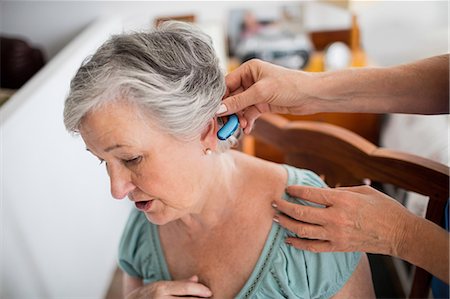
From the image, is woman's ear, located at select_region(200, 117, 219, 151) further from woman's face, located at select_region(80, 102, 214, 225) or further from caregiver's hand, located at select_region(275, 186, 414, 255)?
caregiver's hand, located at select_region(275, 186, 414, 255)

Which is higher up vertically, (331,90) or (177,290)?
(331,90)

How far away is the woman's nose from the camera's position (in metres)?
0.84

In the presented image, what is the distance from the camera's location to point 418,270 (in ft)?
3.38

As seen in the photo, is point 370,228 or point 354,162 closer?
point 370,228

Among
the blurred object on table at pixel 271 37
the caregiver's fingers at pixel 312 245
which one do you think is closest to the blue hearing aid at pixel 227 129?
the caregiver's fingers at pixel 312 245

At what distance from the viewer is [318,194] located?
0.85m

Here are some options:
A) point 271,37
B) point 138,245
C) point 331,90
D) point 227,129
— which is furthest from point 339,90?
point 271,37

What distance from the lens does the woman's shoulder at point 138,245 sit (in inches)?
43.1

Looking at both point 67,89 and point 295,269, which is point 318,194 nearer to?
point 295,269

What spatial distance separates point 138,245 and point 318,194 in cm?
49

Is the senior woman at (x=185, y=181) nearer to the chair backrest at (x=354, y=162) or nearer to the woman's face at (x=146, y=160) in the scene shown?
the woman's face at (x=146, y=160)

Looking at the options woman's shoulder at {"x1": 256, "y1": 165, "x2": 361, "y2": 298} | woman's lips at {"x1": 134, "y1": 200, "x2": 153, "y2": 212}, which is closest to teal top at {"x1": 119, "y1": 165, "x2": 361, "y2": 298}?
woman's shoulder at {"x1": 256, "y1": 165, "x2": 361, "y2": 298}

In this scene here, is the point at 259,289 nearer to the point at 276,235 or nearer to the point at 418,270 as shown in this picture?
the point at 276,235

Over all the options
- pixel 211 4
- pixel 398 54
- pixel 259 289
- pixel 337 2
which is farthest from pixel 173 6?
pixel 259 289
